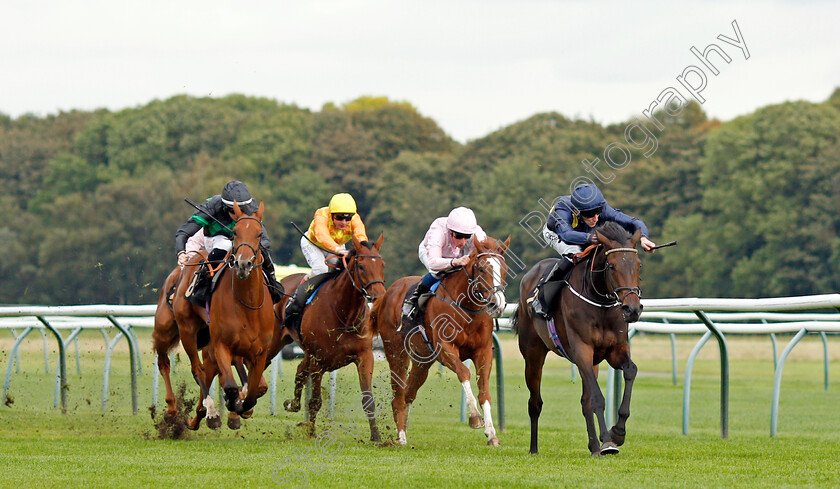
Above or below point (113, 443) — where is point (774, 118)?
above

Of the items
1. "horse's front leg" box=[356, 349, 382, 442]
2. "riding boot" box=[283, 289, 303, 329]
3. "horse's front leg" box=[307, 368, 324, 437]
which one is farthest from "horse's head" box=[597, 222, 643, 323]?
"riding boot" box=[283, 289, 303, 329]

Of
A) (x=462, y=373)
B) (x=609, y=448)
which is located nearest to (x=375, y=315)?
(x=462, y=373)

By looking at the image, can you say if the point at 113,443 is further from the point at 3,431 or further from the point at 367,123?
the point at 367,123

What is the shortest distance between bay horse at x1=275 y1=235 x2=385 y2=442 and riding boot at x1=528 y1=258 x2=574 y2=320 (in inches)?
53.2

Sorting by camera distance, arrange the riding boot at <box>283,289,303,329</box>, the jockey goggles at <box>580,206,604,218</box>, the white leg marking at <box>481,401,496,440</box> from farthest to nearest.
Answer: the riding boot at <box>283,289,303,329</box>, the jockey goggles at <box>580,206,604,218</box>, the white leg marking at <box>481,401,496,440</box>

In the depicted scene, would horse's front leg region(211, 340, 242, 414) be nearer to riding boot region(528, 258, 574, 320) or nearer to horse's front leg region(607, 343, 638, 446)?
riding boot region(528, 258, 574, 320)

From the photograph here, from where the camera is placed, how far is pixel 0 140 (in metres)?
64.1

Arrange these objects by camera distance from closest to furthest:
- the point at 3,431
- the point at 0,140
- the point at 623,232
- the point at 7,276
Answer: the point at 623,232 < the point at 3,431 < the point at 7,276 < the point at 0,140

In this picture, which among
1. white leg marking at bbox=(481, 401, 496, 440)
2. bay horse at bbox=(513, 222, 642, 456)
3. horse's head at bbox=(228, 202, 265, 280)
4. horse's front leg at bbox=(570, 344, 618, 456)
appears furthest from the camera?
horse's head at bbox=(228, 202, 265, 280)

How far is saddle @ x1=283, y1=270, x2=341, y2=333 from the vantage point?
34.6 feet

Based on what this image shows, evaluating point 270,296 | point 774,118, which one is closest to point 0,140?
point 774,118

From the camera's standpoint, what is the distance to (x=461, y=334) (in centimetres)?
923

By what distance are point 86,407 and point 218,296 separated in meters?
4.82

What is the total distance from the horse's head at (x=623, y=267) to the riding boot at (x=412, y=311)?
1926mm
